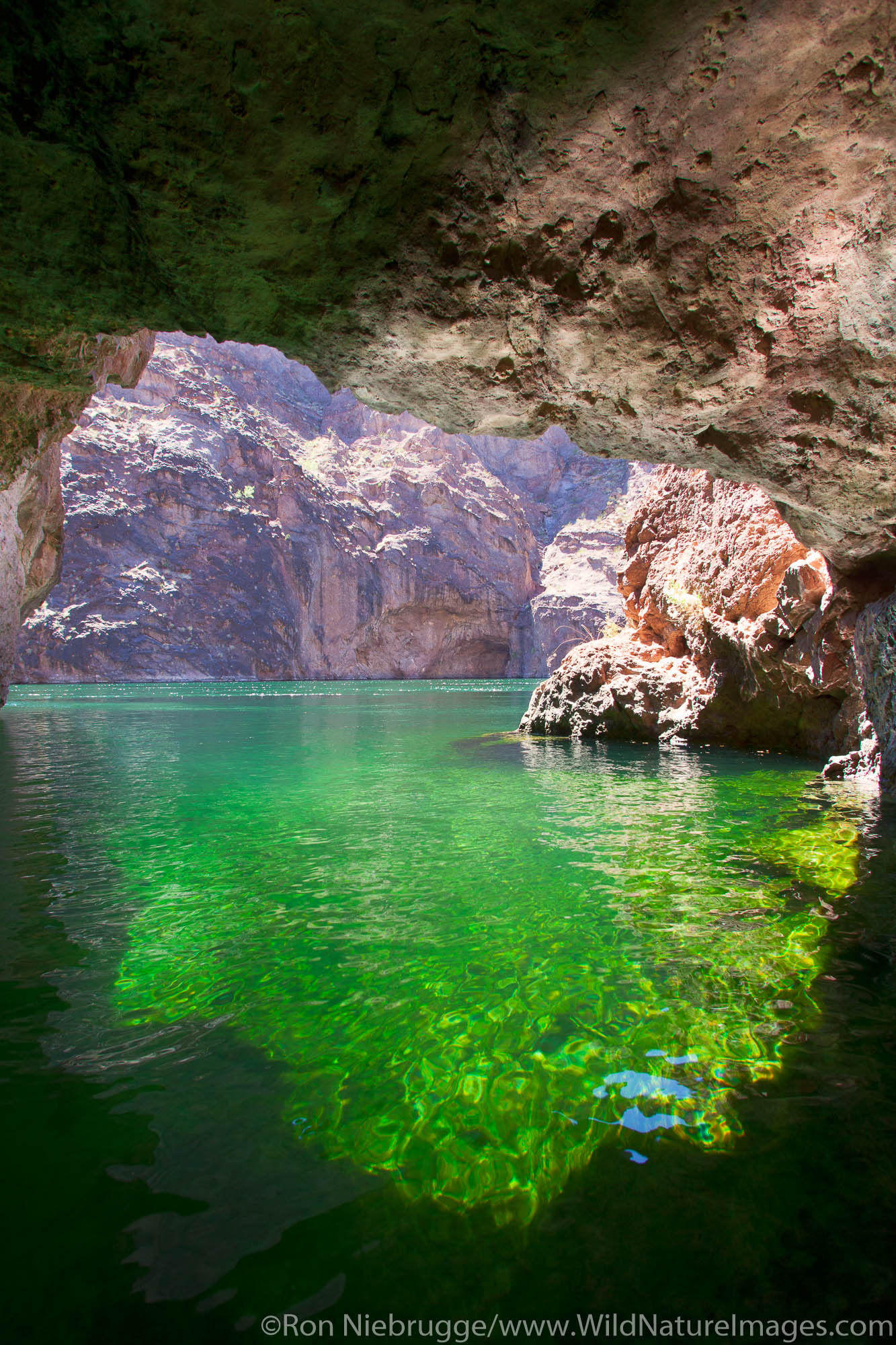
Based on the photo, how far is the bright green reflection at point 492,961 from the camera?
7.31 feet

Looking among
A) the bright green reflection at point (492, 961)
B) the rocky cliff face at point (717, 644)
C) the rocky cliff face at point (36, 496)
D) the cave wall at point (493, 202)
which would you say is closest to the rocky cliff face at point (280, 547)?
the rocky cliff face at point (36, 496)

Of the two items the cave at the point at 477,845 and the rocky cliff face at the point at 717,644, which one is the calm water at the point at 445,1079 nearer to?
the cave at the point at 477,845

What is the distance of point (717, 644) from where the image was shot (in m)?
11.6

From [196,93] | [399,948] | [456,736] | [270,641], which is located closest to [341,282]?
[196,93]

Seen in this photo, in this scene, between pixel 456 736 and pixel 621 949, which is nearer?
pixel 621 949

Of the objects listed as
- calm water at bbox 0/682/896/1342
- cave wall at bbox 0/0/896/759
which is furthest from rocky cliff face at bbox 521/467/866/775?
calm water at bbox 0/682/896/1342

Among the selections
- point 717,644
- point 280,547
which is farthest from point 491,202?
point 280,547

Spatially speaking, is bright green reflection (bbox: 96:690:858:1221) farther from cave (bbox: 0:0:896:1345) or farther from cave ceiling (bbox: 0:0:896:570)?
cave ceiling (bbox: 0:0:896:570)

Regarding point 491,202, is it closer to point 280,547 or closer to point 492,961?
point 492,961

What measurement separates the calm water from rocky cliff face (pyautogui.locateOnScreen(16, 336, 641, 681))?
5885cm

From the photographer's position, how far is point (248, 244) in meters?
3.50

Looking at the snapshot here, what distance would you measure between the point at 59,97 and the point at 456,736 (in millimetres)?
12797

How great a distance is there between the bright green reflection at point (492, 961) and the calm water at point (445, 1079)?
0.02 metres

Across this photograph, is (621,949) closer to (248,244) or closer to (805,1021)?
(805,1021)
